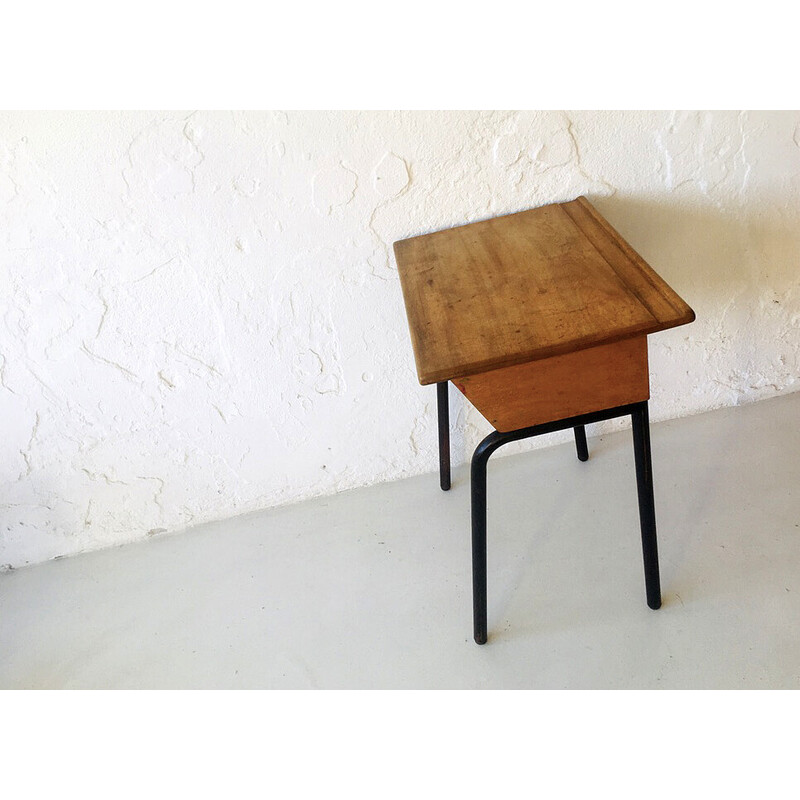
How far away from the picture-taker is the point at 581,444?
2102 mm

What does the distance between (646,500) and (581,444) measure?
1.84 feet

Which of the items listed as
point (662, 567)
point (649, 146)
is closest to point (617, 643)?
point (662, 567)

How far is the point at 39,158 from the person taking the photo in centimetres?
164

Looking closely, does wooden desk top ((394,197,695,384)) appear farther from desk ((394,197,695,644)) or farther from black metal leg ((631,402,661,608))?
black metal leg ((631,402,661,608))

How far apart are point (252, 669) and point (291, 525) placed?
472mm

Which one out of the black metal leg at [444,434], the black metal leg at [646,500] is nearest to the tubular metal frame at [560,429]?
the black metal leg at [646,500]

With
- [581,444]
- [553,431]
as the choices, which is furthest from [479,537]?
[581,444]

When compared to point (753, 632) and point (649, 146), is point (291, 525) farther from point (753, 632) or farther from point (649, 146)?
point (649, 146)

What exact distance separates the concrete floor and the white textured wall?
0.13 metres

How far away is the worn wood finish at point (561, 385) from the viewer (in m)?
1.36

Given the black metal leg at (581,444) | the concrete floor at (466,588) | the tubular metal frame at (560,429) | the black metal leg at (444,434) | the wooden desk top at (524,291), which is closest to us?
the wooden desk top at (524,291)

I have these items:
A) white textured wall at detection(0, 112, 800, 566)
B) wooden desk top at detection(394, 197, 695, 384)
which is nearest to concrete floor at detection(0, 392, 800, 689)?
white textured wall at detection(0, 112, 800, 566)

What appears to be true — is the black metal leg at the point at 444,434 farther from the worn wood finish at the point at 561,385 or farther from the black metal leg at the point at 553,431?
the worn wood finish at the point at 561,385

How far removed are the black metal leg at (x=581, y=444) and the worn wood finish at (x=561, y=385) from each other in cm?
64
